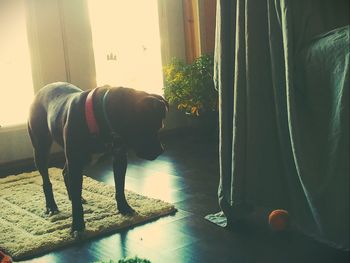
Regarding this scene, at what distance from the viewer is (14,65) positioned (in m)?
3.64

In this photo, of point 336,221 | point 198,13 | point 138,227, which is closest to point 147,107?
point 138,227

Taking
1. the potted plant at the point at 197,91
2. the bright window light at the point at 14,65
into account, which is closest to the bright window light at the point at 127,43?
→ the potted plant at the point at 197,91

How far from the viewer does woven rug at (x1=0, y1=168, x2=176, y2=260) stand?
187 centimetres

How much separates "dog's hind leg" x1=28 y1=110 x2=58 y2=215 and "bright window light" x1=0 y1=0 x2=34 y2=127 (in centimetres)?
139

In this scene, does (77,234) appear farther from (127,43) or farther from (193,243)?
(127,43)

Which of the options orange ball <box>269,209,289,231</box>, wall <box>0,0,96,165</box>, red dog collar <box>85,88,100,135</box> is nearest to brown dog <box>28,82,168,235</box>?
red dog collar <box>85,88,100,135</box>

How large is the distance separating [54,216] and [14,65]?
189 cm

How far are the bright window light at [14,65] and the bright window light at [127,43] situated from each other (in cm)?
64

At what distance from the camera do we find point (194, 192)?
8.25ft

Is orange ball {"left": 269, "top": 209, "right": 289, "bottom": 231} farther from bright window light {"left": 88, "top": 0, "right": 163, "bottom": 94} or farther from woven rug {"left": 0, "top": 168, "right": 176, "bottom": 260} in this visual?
bright window light {"left": 88, "top": 0, "right": 163, "bottom": 94}

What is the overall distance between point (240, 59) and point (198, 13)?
288 cm

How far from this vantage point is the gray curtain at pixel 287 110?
1363 millimetres

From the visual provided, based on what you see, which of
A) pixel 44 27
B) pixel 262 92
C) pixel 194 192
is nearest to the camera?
pixel 262 92

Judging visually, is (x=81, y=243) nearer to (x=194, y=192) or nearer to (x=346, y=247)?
(x=194, y=192)
